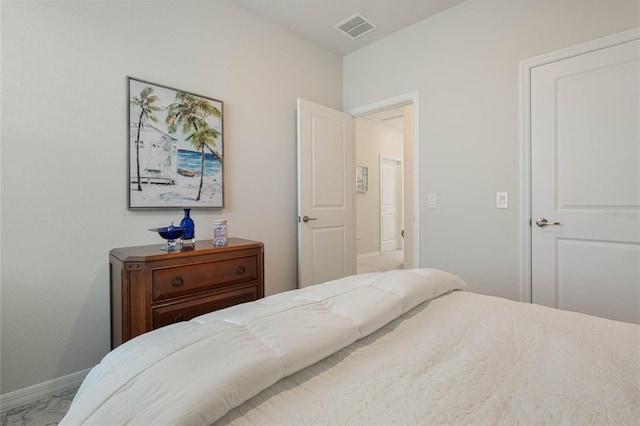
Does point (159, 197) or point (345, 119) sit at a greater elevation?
point (345, 119)

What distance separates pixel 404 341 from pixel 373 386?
11.5 inches

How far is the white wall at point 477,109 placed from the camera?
215 centimetres

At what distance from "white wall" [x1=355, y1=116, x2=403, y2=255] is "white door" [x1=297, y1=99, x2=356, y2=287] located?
91.8 inches

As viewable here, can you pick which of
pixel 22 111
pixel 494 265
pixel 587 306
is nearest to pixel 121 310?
pixel 22 111

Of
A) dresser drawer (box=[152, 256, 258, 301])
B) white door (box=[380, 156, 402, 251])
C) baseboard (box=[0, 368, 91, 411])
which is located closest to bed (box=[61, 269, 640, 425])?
dresser drawer (box=[152, 256, 258, 301])

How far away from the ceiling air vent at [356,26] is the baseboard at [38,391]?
129 inches

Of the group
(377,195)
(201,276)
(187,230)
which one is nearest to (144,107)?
(187,230)

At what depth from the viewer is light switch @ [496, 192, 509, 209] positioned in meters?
2.32

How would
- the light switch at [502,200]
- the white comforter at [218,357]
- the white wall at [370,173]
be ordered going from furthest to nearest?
the white wall at [370,173]
the light switch at [502,200]
the white comforter at [218,357]

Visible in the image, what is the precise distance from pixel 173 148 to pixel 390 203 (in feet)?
16.9

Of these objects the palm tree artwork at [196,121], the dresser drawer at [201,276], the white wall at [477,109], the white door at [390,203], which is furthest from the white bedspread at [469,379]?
the white door at [390,203]

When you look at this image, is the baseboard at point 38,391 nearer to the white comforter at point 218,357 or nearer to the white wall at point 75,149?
the white wall at point 75,149

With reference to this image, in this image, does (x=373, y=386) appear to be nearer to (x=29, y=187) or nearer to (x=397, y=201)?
(x=29, y=187)

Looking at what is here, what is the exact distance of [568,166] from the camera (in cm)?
208
